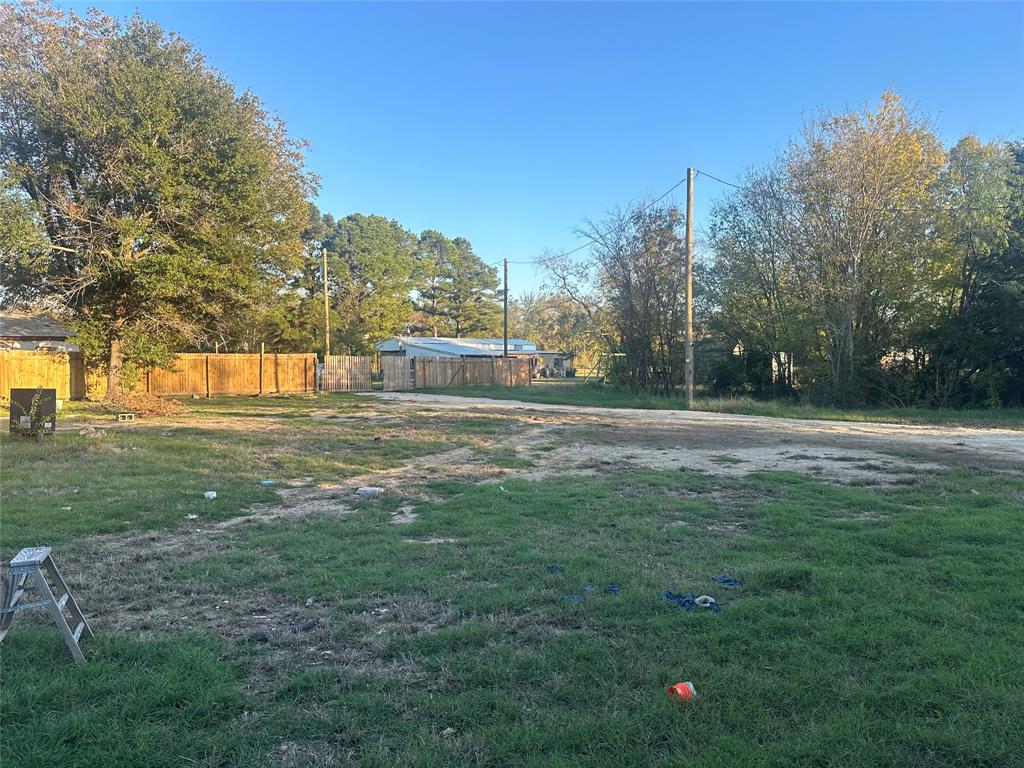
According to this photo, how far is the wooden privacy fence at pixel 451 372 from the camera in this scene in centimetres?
3244

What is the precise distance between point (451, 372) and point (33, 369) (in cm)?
1928

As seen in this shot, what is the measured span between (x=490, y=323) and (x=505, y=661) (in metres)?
59.1

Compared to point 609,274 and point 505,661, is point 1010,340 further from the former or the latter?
point 505,661

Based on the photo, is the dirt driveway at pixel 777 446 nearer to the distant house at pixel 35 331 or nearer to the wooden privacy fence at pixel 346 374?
the wooden privacy fence at pixel 346 374

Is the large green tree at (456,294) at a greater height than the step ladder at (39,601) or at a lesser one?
greater

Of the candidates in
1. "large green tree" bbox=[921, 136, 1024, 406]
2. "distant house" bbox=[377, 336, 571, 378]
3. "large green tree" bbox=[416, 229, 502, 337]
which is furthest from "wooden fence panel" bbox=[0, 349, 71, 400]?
"large green tree" bbox=[416, 229, 502, 337]

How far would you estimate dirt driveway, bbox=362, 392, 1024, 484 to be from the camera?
928cm

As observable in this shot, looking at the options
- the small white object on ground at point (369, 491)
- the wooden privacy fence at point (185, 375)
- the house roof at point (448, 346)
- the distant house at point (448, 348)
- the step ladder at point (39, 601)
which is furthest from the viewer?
the house roof at point (448, 346)

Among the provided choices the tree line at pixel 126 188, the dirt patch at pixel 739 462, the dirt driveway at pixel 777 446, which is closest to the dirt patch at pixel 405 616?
the dirt patch at pixel 739 462

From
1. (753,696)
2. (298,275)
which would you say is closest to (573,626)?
(753,696)

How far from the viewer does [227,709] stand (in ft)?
9.00

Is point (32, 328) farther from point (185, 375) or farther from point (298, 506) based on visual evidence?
point (298, 506)

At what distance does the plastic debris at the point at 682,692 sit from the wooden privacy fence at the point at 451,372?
30133 millimetres

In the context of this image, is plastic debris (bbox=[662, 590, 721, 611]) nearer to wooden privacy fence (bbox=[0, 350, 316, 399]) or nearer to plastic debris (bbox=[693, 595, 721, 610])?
plastic debris (bbox=[693, 595, 721, 610])
